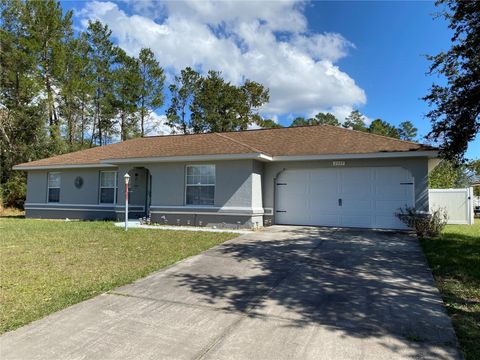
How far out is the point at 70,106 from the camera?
1276 inches

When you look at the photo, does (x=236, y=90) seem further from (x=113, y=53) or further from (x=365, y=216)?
(x=365, y=216)

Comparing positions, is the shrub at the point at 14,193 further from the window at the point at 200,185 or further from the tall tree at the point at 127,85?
the window at the point at 200,185

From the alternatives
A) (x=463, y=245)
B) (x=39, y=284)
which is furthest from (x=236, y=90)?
(x=39, y=284)

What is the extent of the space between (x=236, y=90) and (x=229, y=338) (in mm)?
35516

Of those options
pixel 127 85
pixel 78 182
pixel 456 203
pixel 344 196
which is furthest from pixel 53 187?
pixel 456 203

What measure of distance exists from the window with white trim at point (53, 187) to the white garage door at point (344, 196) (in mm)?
11961

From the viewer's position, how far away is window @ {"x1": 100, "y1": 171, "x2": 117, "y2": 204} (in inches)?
675

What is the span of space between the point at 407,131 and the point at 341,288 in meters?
69.1

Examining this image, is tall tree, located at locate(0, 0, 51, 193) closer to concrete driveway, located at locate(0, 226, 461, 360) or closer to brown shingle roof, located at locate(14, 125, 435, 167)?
brown shingle roof, located at locate(14, 125, 435, 167)

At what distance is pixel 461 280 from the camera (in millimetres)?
6230

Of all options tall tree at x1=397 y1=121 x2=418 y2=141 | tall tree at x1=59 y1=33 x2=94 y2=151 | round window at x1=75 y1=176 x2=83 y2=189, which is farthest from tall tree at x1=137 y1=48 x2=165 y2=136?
tall tree at x1=397 y1=121 x2=418 y2=141

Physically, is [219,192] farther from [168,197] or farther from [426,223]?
[426,223]

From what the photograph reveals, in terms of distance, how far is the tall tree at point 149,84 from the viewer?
34.4 metres

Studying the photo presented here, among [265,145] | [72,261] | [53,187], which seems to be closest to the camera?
[72,261]
